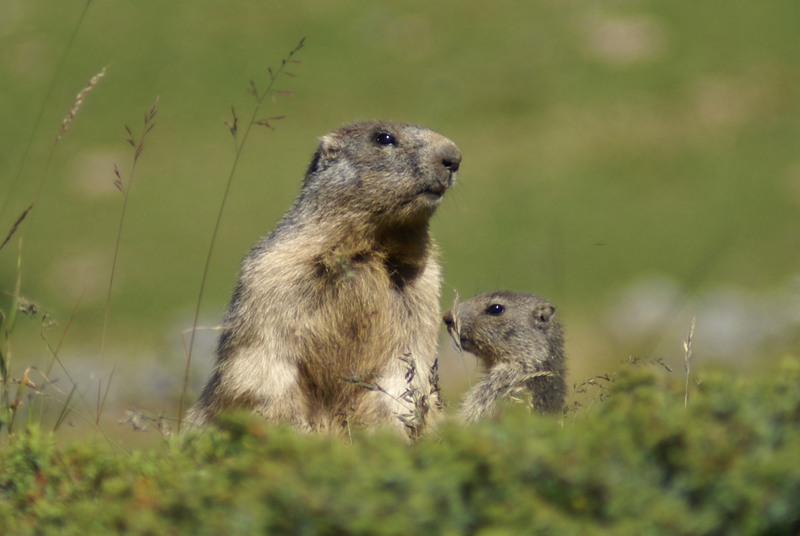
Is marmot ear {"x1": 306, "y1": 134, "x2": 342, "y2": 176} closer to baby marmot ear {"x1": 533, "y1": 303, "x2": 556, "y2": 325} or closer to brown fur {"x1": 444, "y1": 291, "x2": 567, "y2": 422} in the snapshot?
brown fur {"x1": 444, "y1": 291, "x2": 567, "y2": 422}

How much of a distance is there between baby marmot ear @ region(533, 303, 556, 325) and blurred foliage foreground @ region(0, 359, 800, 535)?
13.8 feet

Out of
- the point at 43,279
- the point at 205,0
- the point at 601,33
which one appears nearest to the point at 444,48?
the point at 601,33

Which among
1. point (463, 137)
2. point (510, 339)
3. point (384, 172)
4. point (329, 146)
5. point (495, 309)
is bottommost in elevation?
point (510, 339)

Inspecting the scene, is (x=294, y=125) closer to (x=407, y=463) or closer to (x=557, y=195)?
(x=557, y=195)

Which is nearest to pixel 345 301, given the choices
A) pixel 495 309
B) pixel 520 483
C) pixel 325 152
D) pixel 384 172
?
pixel 384 172

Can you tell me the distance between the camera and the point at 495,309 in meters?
7.26

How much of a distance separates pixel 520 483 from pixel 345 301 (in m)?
3.14

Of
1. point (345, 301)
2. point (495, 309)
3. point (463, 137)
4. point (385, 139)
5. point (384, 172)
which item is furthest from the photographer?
point (463, 137)

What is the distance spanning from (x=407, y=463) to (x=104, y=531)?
3.20ft

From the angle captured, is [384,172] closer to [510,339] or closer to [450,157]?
[450,157]

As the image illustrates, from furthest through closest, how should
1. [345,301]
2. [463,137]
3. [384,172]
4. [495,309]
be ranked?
1. [463,137]
2. [495,309]
3. [384,172]
4. [345,301]

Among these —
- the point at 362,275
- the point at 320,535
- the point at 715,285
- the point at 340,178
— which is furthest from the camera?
the point at 715,285

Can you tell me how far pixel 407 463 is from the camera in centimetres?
256

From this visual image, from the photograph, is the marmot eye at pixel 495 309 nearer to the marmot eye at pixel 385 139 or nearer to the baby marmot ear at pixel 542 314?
the baby marmot ear at pixel 542 314
